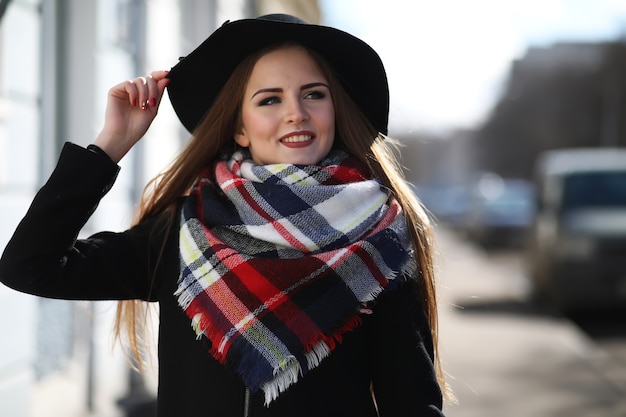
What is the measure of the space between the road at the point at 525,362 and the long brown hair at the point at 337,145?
427 millimetres

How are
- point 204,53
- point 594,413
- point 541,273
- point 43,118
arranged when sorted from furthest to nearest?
1. point 541,273
2. point 594,413
3. point 43,118
4. point 204,53

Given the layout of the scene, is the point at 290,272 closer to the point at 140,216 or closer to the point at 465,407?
the point at 140,216

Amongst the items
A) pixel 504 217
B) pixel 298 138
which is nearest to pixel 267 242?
pixel 298 138

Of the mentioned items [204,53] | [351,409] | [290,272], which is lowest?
[351,409]

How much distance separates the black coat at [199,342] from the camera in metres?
1.93

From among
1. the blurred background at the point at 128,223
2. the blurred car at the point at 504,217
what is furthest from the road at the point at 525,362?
the blurred car at the point at 504,217

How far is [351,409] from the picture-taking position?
6.42ft

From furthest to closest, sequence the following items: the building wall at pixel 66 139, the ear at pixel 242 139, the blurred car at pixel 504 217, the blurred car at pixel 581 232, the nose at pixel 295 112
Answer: the blurred car at pixel 504 217
the blurred car at pixel 581 232
the building wall at pixel 66 139
the ear at pixel 242 139
the nose at pixel 295 112

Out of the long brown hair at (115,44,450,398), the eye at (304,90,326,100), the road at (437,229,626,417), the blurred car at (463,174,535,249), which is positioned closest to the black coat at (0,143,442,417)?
the long brown hair at (115,44,450,398)

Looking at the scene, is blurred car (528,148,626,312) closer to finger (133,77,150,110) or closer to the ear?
the ear

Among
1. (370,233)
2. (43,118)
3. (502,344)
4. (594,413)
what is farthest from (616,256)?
(370,233)

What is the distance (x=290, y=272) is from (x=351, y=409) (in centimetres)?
33

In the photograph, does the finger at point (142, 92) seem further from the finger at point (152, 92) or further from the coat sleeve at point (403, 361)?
the coat sleeve at point (403, 361)

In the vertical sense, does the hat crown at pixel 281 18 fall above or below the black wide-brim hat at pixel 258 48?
above
